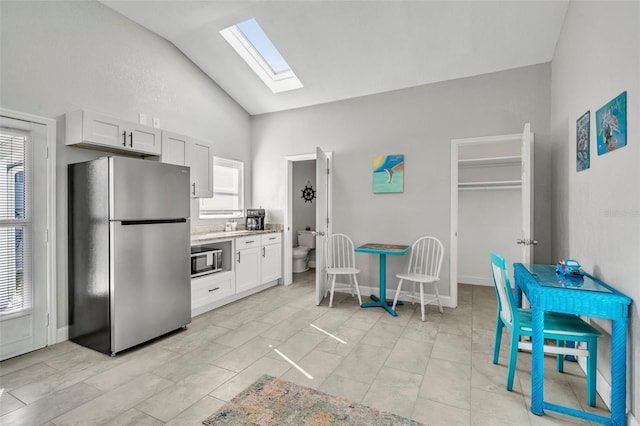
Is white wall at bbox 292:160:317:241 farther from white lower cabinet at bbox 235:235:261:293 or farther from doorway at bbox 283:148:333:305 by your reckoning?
white lower cabinet at bbox 235:235:261:293

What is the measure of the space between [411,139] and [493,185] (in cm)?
162

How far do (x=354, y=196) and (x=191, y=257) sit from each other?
2428 mm

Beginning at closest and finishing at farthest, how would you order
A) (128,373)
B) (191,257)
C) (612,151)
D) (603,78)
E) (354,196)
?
(612,151) < (603,78) < (128,373) < (191,257) < (354,196)

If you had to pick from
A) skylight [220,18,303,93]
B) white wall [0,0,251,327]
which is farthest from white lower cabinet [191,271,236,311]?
skylight [220,18,303,93]

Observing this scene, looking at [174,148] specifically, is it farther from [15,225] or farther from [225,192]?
[15,225]

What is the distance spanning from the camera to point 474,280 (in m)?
5.08

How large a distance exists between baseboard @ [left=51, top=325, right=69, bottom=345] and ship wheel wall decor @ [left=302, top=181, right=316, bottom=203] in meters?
4.69

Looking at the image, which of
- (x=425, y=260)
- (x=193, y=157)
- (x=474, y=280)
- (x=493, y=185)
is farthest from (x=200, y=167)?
(x=474, y=280)

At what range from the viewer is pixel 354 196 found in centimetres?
466

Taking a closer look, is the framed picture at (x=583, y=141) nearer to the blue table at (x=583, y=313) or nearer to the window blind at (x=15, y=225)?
the blue table at (x=583, y=313)

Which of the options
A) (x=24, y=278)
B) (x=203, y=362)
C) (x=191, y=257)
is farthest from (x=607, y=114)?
(x=24, y=278)

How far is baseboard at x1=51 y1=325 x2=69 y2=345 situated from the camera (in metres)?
2.94

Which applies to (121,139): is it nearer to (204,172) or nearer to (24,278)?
(204,172)

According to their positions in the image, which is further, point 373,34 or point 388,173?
point 388,173
